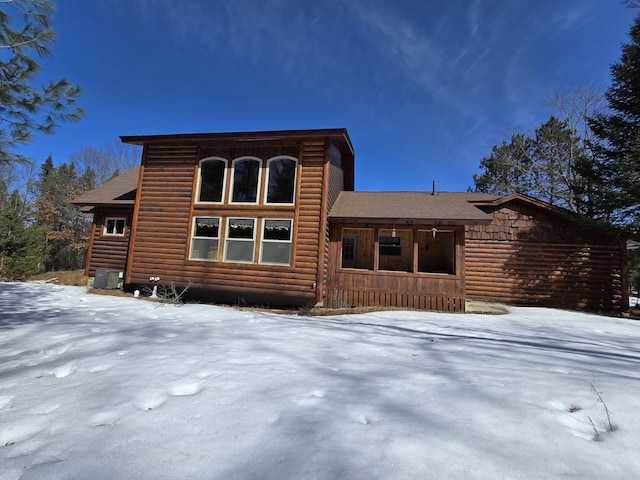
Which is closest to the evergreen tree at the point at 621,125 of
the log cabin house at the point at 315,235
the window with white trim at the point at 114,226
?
the log cabin house at the point at 315,235

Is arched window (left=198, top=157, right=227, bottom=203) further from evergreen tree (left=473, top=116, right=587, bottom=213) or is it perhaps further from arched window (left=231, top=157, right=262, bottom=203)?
evergreen tree (left=473, top=116, right=587, bottom=213)

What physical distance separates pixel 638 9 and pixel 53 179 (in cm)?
3908

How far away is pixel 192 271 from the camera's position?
10086 mm

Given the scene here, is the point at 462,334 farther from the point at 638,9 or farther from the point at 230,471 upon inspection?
the point at 638,9

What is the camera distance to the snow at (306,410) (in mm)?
1334

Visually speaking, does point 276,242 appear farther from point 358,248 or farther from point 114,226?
point 114,226

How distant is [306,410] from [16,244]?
17896 mm

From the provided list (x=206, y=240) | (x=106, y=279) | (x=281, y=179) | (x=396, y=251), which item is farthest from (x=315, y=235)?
(x=106, y=279)

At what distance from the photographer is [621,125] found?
40.7 feet

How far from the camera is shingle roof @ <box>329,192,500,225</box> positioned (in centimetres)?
922

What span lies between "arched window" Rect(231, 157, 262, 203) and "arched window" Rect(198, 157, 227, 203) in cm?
45

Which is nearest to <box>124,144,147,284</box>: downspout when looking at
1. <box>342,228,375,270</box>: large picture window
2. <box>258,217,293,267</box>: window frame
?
<box>258,217,293,267</box>: window frame

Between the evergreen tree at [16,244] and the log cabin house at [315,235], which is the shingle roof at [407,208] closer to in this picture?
the log cabin house at [315,235]

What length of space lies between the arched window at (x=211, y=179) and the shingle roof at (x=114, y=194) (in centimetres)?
410
